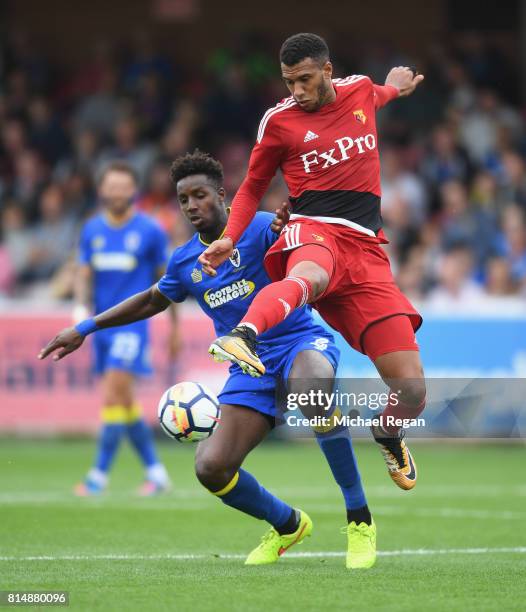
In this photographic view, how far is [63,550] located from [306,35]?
3.30 meters

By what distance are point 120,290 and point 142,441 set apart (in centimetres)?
133

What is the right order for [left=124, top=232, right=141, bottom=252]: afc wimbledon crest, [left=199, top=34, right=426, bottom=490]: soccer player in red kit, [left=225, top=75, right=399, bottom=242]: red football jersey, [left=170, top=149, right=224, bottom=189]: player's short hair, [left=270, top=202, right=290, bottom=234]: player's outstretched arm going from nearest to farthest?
[left=199, top=34, right=426, bottom=490]: soccer player in red kit, [left=225, top=75, right=399, bottom=242]: red football jersey, [left=270, top=202, right=290, bottom=234]: player's outstretched arm, [left=170, top=149, right=224, bottom=189]: player's short hair, [left=124, top=232, right=141, bottom=252]: afc wimbledon crest

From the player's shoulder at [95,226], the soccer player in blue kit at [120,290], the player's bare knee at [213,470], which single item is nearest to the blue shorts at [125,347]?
the soccer player in blue kit at [120,290]

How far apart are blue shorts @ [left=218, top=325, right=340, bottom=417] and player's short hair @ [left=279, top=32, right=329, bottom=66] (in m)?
1.53

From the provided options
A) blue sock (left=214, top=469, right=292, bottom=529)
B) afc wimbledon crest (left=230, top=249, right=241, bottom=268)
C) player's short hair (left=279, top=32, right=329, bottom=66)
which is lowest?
blue sock (left=214, top=469, right=292, bottom=529)

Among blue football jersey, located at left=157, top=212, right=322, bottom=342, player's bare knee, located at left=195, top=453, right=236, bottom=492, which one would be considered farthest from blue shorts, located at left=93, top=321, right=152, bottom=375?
player's bare knee, located at left=195, top=453, right=236, bottom=492

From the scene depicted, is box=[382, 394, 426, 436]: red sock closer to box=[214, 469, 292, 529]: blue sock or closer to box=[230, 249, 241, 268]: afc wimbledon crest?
box=[214, 469, 292, 529]: blue sock

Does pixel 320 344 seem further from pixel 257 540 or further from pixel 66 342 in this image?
pixel 257 540

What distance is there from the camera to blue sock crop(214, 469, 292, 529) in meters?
7.16

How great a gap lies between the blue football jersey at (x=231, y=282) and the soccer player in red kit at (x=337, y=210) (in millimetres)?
329

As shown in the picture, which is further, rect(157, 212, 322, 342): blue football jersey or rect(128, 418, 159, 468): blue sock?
rect(128, 418, 159, 468): blue sock

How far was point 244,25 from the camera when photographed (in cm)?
2180

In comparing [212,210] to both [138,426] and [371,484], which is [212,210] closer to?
[138,426]

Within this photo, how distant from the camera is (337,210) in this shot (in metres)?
6.91
